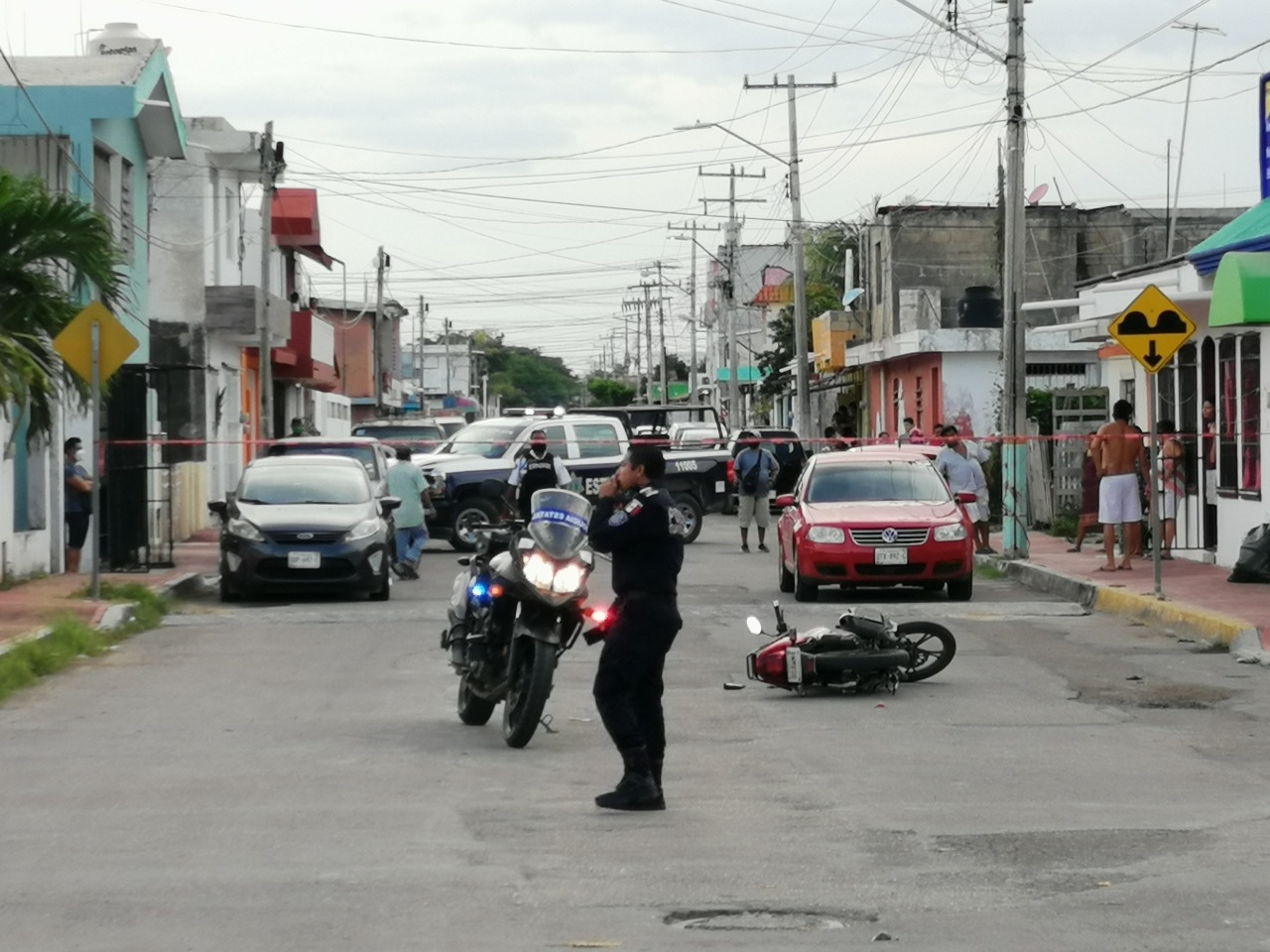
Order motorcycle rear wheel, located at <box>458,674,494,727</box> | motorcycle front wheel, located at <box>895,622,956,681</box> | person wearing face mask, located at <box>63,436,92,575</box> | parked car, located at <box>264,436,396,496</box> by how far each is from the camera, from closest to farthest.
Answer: motorcycle rear wheel, located at <box>458,674,494,727</box>
motorcycle front wheel, located at <box>895,622,956,681</box>
person wearing face mask, located at <box>63,436,92,575</box>
parked car, located at <box>264,436,396,496</box>

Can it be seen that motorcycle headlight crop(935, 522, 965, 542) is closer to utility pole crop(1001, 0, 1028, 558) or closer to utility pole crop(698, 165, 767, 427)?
utility pole crop(1001, 0, 1028, 558)

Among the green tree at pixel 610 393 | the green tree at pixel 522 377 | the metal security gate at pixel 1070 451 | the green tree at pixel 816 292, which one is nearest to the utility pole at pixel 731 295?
the green tree at pixel 816 292

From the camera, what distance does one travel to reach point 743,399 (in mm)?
96688

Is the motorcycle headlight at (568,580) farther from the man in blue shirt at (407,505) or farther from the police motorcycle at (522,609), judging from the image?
the man in blue shirt at (407,505)

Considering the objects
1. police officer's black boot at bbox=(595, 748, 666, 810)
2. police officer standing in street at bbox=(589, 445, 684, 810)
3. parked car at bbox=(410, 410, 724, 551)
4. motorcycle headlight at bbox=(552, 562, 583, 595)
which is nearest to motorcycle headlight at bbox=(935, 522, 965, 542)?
parked car at bbox=(410, 410, 724, 551)

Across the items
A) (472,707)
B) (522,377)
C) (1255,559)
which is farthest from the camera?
(522,377)

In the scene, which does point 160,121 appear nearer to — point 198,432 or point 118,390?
point 118,390

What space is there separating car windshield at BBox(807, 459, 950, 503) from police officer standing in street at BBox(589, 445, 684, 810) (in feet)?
41.0

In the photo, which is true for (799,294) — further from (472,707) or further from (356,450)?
(472,707)

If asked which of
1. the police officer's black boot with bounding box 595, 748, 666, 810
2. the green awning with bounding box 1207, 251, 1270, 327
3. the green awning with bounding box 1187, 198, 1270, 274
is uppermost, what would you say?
the green awning with bounding box 1187, 198, 1270, 274

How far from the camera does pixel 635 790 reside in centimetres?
940

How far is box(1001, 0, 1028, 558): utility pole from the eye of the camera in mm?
26016

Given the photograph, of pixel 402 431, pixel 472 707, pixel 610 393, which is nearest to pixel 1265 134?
pixel 472 707

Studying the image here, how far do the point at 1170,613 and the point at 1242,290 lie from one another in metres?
3.86
